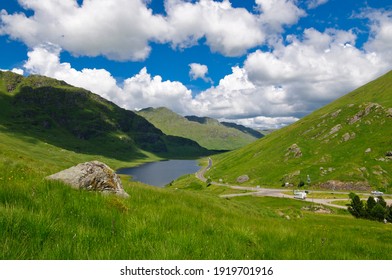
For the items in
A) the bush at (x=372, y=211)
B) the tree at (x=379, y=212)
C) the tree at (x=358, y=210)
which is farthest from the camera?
the tree at (x=358, y=210)

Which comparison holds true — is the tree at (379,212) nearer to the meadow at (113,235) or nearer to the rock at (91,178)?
the meadow at (113,235)

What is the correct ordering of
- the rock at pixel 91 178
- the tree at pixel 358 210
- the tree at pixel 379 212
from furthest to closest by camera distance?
the tree at pixel 358 210 < the tree at pixel 379 212 < the rock at pixel 91 178

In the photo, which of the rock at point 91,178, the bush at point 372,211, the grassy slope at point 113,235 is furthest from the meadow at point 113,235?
the bush at point 372,211

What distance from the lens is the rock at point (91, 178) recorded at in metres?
10.7

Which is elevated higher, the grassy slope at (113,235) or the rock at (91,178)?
the rock at (91,178)

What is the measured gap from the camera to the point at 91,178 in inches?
453

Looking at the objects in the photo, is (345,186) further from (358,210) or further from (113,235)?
(113,235)

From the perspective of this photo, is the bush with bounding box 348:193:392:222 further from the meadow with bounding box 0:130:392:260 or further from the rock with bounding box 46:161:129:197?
the rock with bounding box 46:161:129:197

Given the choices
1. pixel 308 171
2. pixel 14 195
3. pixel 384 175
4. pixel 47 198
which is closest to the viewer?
pixel 14 195

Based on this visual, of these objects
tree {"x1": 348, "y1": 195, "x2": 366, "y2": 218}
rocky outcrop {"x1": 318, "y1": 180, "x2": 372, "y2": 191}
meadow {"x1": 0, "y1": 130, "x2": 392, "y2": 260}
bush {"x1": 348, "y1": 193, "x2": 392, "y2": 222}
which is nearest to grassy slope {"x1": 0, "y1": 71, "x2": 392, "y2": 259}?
meadow {"x1": 0, "y1": 130, "x2": 392, "y2": 260}
